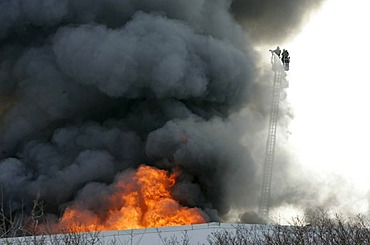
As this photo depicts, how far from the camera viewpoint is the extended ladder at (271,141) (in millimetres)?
53656

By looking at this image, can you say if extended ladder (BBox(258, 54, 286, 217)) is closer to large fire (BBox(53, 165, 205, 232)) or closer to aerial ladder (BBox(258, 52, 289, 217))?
aerial ladder (BBox(258, 52, 289, 217))

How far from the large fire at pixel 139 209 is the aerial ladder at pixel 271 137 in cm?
1144

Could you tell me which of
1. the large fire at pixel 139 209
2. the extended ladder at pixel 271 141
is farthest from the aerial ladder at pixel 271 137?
the large fire at pixel 139 209

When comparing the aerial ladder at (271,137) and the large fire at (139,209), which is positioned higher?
the aerial ladder at (271,137)

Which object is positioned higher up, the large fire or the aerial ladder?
the aerial ladder

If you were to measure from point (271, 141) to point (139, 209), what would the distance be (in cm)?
1719

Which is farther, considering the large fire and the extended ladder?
the extended ladder

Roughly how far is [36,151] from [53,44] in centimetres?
858

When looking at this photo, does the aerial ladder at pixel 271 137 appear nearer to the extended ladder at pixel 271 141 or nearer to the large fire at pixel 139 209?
the extended ladder at pixel 271 141

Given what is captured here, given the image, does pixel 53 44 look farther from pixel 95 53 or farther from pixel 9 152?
pixel 9 152

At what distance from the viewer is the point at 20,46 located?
53.9m

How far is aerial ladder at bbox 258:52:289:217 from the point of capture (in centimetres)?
5362

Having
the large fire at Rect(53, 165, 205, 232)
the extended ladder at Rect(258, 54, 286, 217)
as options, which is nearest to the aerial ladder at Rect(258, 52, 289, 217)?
the extended ladder at Rect(258, 54, 286, 217)

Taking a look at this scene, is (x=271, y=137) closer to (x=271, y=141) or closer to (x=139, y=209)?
(x=271, y=141)
